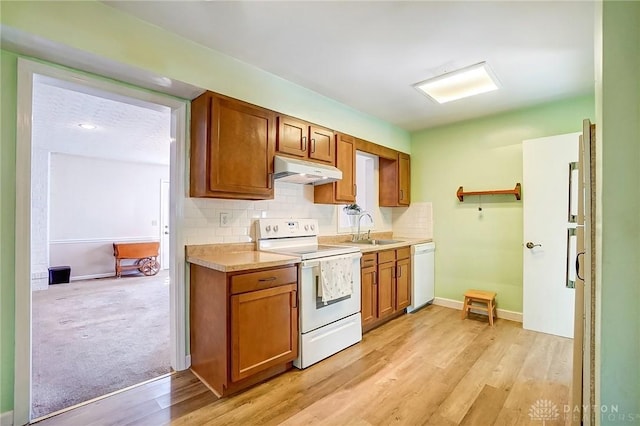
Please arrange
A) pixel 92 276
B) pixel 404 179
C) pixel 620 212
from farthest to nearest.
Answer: pixel 92 276 → pixel 404 179 → pixel 620 212

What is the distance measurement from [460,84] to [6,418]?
4.26m

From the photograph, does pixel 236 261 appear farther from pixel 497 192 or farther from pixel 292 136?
pixel 497 192

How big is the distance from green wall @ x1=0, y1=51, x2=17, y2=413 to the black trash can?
4918mm

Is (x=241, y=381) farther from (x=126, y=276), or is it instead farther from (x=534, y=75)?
(x=126, y=276)

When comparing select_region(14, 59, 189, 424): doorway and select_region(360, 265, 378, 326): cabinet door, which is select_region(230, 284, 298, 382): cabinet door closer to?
select_region(360, 265, 378, 326): cabinet door

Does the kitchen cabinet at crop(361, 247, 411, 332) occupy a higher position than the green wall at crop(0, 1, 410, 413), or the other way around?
the green wall at crop(0, 1, 410, 413)

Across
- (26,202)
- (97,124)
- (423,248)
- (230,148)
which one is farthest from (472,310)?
(97,124)

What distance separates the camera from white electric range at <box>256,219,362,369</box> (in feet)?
7.98

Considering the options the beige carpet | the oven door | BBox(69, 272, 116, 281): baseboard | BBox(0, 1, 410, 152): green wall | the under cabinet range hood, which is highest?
BBox(0, 1, 410, 152): green wall

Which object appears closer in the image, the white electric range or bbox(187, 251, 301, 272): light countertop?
bbox(187, 251, 301, 272): light countertop

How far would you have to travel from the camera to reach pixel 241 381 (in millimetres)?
2102

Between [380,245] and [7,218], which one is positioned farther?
[380,245]

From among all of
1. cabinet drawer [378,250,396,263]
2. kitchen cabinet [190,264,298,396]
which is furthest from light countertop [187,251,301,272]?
cabinet drawer [378,250,396,263]

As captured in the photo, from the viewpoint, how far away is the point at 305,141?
2916mm
